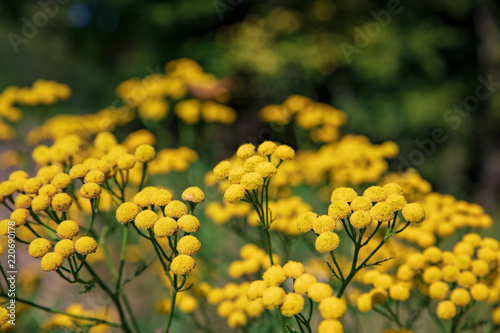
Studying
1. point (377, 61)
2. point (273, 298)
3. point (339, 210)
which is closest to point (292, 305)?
point (273, 298)

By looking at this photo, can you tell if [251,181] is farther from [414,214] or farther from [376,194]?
[414,214]

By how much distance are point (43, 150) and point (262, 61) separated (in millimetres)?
4830

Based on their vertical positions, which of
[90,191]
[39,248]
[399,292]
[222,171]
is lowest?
[399,292]

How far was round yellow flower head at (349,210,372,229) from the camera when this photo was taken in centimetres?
124

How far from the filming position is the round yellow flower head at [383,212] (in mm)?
1245

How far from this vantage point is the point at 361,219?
125cm

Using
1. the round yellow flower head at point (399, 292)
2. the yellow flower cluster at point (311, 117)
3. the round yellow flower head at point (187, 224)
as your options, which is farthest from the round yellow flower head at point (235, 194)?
the yellow flower cluster at point (311, 117)

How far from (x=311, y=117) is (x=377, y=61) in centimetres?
344

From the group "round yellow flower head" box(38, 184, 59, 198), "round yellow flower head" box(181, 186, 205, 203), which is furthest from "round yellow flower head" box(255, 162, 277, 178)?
"round yellow flower head" box(38, 184, 59, 198)

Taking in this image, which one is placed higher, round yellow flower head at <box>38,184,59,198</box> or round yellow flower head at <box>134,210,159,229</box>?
round yellow flower head at <box>134,210,159,229</box>

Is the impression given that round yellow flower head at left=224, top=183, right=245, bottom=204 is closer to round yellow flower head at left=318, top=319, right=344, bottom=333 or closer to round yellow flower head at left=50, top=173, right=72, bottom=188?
round yellow flower head at left=318, top=319, right=344, bottom=333

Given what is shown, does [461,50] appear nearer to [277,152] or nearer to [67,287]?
[277,152]

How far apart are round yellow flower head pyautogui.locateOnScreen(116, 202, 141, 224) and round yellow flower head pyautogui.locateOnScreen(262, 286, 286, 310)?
21.9 inches

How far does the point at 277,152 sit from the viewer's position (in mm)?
1448
